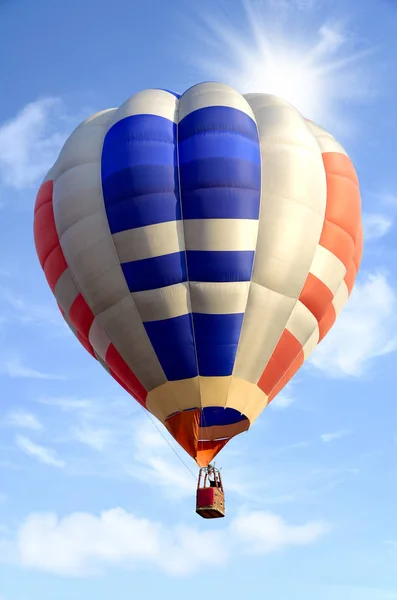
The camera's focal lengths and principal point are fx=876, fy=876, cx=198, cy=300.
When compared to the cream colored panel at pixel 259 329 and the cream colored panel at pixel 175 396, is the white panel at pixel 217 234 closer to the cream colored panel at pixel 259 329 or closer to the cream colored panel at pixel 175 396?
the cream colored panel at pixel 259 329

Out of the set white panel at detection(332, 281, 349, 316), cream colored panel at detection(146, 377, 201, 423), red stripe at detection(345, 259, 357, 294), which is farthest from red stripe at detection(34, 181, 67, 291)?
red stripe at detection(345, 259, 357, 294)

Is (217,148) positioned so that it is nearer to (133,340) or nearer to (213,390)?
(133,340)

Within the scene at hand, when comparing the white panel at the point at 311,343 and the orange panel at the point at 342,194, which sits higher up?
the orange panel at the point at 342,194

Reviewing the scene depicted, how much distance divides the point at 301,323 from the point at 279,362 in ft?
2.80

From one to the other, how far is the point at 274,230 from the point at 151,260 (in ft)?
7.50

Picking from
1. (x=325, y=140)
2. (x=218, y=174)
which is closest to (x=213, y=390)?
(x=218, y=174)

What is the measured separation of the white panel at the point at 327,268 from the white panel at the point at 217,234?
1599 millimetres

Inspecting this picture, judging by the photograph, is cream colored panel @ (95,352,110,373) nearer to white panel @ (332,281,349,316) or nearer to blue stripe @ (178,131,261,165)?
blue stripe @ (178,131,261,165)

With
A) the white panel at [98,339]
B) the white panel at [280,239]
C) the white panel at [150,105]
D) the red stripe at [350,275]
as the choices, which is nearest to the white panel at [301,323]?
the white panel at [280,239]

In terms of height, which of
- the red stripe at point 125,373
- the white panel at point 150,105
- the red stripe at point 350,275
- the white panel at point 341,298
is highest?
the white panel at point 150,105

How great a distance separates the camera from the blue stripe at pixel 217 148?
15953 mm

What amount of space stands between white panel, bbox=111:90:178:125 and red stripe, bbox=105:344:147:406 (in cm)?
449

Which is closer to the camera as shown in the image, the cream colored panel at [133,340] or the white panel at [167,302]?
the white panel at [167,302]

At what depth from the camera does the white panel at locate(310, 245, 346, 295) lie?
16.5 m
